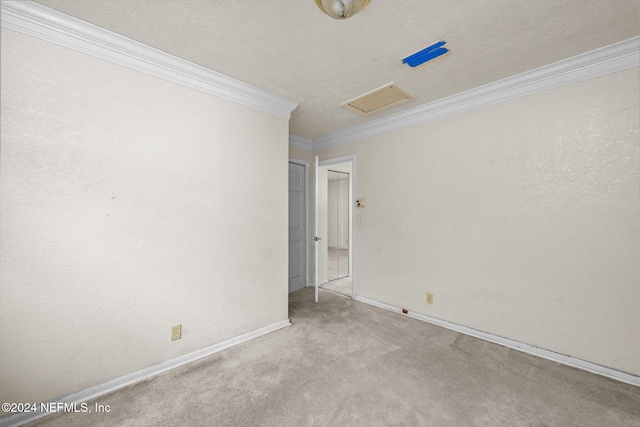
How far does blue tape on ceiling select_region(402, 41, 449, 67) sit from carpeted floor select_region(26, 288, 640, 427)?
2.60 m

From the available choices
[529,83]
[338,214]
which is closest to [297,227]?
[529,83]

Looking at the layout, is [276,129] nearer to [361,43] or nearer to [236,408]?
[361,43]

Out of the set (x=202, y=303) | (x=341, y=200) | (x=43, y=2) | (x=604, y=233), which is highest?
(x=43, y=2)

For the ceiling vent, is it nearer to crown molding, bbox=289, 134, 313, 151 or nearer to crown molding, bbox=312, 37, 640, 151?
crown molding, bbox=312, 37, 640, 151

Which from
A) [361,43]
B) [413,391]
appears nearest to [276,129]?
[361,43]

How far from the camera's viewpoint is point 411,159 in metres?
3.27

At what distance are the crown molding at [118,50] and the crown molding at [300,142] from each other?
147 cm

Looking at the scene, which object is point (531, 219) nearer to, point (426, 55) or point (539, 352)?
point (539, 352)

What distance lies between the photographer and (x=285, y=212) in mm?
3010

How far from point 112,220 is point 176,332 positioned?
1.07 m

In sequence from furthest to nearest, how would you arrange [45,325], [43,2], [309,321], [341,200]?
[341,200] < [309,321] < [45,325] < [43,2]

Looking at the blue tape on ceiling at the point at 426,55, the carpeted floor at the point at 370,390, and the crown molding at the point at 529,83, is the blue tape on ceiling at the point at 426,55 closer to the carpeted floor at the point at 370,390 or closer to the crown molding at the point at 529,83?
the crown molding at the point at 529,83

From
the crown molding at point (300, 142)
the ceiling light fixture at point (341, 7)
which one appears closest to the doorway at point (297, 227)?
the crown molding at point (300, 142)

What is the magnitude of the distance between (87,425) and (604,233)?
399 cm
